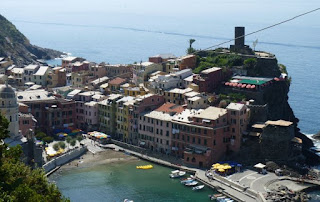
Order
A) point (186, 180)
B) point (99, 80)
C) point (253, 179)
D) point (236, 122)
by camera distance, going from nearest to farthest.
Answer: point (186, 180)
point (253, 179)
point (236, 122)
point (99, 80)

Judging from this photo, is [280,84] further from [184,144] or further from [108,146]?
[108,146]

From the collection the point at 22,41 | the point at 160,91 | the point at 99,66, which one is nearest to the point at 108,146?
the point at 160,91

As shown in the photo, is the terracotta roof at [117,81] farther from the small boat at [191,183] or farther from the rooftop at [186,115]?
the small boat at [191,183]

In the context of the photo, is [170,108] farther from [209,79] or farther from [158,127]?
[209,79]

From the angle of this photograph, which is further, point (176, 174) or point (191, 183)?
point (176, 174)

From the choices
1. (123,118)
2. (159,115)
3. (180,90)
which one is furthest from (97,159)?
(180,90)

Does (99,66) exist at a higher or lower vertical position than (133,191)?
higher
